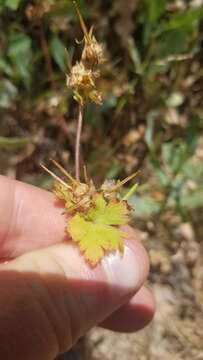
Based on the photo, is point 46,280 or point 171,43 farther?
point 171,43

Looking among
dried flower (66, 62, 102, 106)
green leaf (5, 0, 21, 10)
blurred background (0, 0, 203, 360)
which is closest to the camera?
dried flower (66, 62, 102, 106)

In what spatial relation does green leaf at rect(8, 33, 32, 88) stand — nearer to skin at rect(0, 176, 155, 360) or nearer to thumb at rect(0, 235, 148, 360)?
skin at rect(0, 176, 155, 360)

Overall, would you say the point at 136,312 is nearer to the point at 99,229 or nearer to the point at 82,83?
the point at 99,229

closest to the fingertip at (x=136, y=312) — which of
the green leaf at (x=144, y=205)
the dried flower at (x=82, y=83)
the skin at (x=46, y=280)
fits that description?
the skin at (x=46, y=280)

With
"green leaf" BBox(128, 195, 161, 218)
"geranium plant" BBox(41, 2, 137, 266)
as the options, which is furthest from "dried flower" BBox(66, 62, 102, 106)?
"green leaf" BBox(128, 195, 161, 218)

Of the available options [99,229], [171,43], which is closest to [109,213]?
[99,229]

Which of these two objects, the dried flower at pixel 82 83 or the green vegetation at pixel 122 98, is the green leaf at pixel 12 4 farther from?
the dried flower at pixel 82 83

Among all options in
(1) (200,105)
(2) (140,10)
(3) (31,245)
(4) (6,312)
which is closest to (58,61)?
(2) (140,10)

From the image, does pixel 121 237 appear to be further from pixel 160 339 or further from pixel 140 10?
pixel 140 10

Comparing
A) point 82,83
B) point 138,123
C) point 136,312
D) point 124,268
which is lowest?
point 136,312
